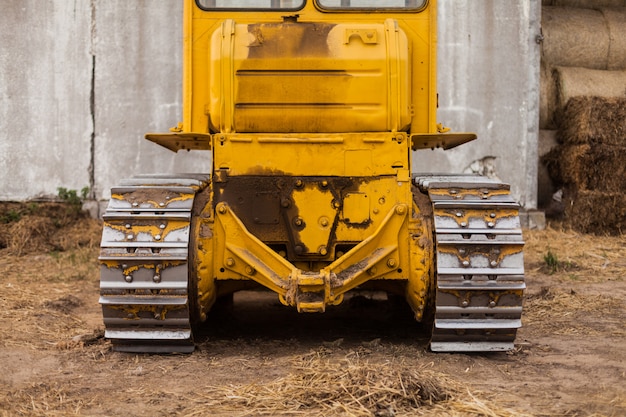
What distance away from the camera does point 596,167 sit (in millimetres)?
12234

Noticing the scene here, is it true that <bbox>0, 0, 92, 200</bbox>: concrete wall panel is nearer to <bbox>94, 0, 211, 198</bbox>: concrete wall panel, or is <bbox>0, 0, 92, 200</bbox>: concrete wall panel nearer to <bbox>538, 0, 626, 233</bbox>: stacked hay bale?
<bbox>94, 0, 211, 198</bbox>: concrete wall panel

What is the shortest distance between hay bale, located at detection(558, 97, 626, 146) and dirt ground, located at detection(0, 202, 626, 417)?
343 centimetres

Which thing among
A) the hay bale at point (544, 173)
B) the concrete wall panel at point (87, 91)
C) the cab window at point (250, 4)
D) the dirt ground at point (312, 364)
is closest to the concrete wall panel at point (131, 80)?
the concrete wall panel at point (87, 91)

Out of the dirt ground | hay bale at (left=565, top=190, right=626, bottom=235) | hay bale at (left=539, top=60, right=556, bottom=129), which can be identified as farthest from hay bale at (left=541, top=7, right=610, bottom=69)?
the dirt ground

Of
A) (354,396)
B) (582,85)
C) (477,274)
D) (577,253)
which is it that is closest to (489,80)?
(582,85)

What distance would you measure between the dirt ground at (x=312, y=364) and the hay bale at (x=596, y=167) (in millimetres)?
3220

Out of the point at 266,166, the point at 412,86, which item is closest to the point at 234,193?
the point at 266,166

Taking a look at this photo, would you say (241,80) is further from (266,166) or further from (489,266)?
(489,266)

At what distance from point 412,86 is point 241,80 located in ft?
4.18

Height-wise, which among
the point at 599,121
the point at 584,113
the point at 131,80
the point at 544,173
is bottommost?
the point at 544,173

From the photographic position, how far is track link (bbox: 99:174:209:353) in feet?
18.7

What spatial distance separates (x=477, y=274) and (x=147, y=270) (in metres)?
1.97

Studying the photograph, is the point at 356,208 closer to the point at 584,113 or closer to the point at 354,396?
the point at 354,396

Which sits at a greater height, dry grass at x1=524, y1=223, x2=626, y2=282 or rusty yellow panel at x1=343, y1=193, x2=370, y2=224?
rusty yellow panel at x1=343, y1=193, x2=370, y2=224
